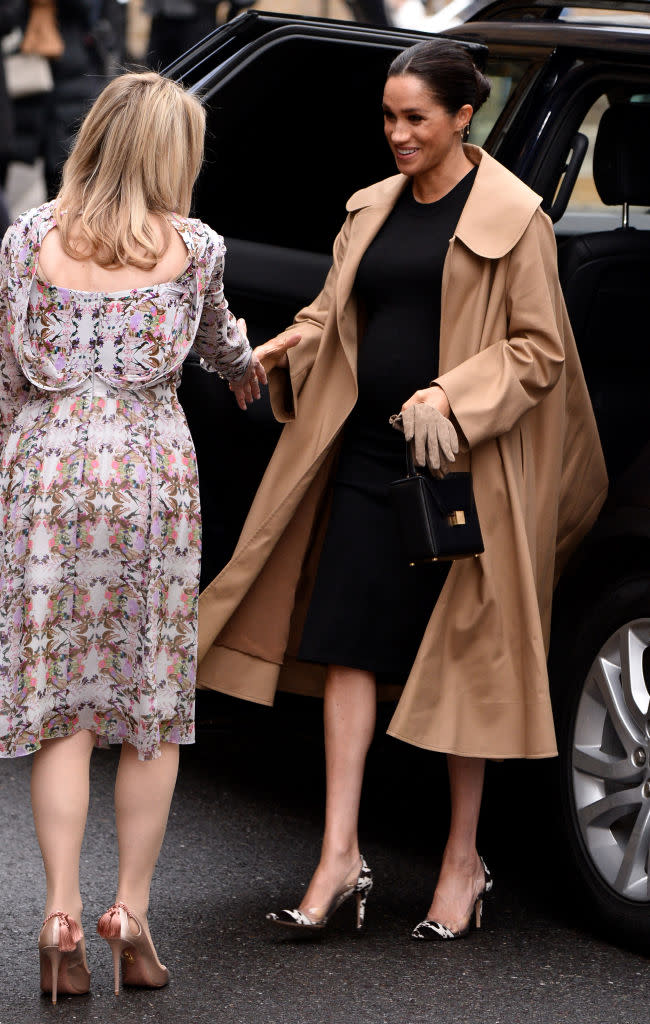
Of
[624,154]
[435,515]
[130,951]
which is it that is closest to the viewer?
[130,951]

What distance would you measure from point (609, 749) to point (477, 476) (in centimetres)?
66

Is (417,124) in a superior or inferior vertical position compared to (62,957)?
superior

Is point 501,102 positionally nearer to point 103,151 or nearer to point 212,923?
point 103,151

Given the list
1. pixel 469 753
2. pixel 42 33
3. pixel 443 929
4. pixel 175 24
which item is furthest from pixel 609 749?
pixel 175 24

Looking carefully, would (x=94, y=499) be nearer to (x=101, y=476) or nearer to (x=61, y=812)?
(x=101, y=476)

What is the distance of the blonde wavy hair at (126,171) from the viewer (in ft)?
11.1

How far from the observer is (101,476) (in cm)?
339

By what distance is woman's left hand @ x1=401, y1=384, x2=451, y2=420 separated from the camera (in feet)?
12.0

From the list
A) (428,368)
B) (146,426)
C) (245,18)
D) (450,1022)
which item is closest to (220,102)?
(245,18)

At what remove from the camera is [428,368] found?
3.88m

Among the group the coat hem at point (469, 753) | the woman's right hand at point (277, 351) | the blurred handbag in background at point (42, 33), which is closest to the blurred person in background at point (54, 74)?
the blurred handbag in background at point (42, 33)

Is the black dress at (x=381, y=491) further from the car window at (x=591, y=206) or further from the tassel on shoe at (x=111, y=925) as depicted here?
the car window at (x=591, y=206)

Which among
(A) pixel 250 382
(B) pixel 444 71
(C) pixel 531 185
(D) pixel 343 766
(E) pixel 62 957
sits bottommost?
(E) pixel 62 957

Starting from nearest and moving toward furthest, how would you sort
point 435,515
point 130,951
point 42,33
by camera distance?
point 130,951 → point 435,515 → point 42,33
